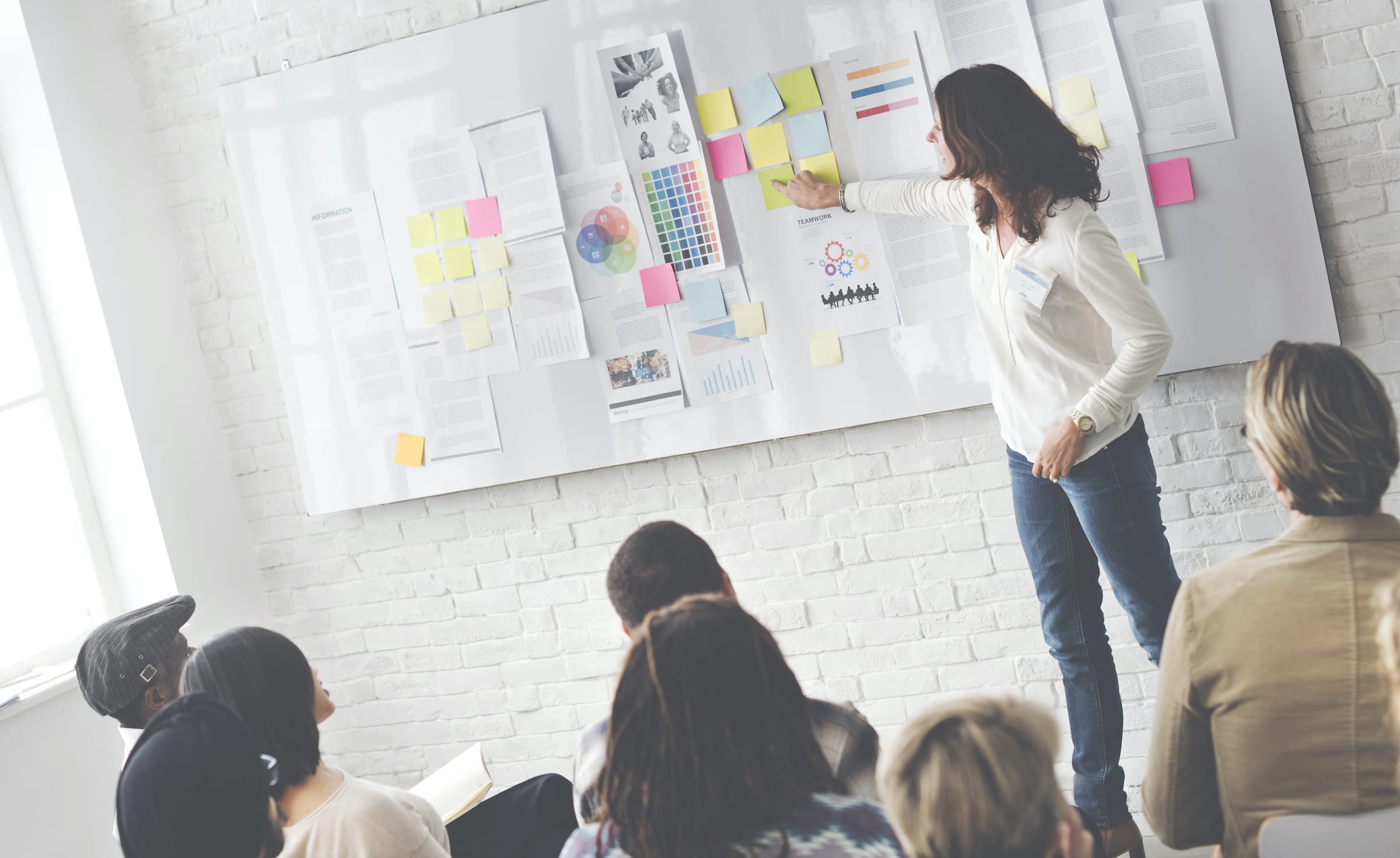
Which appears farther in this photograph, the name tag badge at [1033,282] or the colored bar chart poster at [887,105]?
the colored bar chart poster at [887,105]

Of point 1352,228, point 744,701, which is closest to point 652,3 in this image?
point 1352,228

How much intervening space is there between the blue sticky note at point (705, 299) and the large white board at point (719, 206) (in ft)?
0.28

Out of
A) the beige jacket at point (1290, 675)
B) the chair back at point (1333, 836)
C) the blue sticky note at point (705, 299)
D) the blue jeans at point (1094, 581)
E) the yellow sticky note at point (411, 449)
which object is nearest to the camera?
the chair back at point (1333, 836)

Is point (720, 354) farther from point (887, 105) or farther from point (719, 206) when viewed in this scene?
point (887, 105)

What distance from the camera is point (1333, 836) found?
3.82 feet

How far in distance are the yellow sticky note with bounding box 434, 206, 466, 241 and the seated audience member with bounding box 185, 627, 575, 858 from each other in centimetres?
143

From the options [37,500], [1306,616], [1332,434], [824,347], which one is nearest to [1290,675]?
[1306,616]

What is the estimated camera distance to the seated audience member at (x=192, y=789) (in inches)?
46.9

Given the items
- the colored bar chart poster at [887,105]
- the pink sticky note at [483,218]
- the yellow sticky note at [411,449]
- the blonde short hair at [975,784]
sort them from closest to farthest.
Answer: the blonde short hair at [975,784] → the colored bar chart poster at [887,105] → the pink sticky note at [483,218] → the yellow sticky note at [411,449]

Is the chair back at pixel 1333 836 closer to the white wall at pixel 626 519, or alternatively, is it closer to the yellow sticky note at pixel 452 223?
the white wall at pixel 626 519

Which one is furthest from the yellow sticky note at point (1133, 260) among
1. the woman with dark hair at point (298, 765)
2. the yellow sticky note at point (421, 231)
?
the woman with dark hair at point (298, 765)

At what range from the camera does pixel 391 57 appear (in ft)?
9.32

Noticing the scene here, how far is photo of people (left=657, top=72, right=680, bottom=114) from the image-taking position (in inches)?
104

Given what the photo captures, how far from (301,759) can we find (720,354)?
1.46 metres
